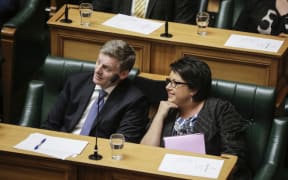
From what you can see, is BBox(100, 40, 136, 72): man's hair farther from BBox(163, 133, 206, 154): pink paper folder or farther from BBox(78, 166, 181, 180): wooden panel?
BBox(78, 166, 181, 180): wooden panel

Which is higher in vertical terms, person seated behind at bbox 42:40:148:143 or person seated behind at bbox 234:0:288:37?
person seated behind at bbox 234:0:288:37

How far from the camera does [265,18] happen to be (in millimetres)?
4785

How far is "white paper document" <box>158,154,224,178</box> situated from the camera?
3.15 metres

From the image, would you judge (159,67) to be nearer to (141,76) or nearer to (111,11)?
(141,76)

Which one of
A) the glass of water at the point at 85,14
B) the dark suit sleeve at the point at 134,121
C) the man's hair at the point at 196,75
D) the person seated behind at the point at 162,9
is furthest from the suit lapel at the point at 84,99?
the person seated behind at the point at 162,9

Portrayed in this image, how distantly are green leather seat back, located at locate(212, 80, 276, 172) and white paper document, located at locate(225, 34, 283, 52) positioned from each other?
0.38 metres

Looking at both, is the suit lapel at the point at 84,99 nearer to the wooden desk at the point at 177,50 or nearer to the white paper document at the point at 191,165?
the wooden desk at the point at 177,50

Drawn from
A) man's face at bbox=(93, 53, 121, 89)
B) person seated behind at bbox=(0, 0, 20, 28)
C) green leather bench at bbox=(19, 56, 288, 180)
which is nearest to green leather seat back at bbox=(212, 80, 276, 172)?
green leather bench at bbox=(19, 56, 288, 180)

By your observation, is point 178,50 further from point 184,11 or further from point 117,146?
point 117,146

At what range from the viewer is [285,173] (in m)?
4.05

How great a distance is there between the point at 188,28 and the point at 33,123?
1.04 meters

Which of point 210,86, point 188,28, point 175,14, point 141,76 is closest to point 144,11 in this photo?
point 175,14

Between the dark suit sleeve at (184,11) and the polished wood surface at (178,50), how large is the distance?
450mm

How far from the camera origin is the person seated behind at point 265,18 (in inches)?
188
